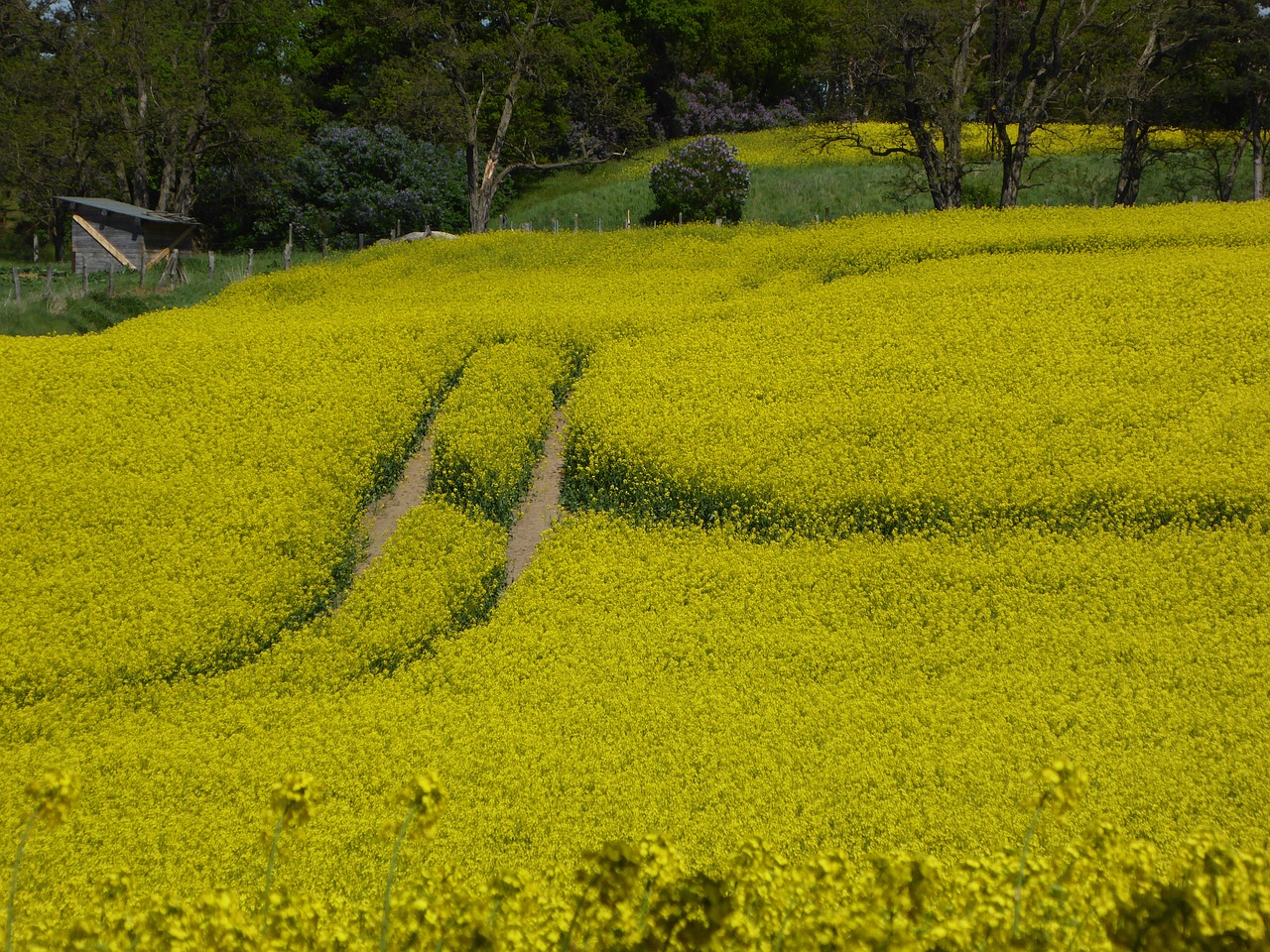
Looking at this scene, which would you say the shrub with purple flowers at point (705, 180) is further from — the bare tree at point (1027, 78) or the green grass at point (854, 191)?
the bare tree at point (1027, 78)

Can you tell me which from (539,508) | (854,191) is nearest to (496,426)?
(539,508)

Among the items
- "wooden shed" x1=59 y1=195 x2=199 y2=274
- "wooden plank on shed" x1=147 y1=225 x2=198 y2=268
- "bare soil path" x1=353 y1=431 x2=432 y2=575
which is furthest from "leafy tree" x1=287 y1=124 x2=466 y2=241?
"bare soil path" x1=353 y1=431 x2=432 y2=575

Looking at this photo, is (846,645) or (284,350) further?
(284,350)

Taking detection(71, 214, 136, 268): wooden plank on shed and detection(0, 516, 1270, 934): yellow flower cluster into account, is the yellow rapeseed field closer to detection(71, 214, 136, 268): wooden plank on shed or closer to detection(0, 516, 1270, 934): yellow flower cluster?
detection(0, 516, 1270, 934): yellow flower cluster

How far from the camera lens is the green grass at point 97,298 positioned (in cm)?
2391

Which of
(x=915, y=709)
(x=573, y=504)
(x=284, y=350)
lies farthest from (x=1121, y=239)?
(x=284, y=350)

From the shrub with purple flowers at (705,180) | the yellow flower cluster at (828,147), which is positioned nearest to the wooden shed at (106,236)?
the shrub with purple flowers at (705,180)

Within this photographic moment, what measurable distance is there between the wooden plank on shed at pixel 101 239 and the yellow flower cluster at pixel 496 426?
24.6 m

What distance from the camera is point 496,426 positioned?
16562 millimetres

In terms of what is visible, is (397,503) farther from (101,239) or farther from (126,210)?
(101,239)

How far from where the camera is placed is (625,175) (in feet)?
176

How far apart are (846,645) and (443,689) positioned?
15.1 ft

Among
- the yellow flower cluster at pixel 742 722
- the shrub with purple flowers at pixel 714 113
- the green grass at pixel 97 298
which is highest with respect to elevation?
the shrub with purple flowers at pixel 714 113

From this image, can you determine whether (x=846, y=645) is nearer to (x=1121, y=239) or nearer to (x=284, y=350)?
(x=284, y=350)
